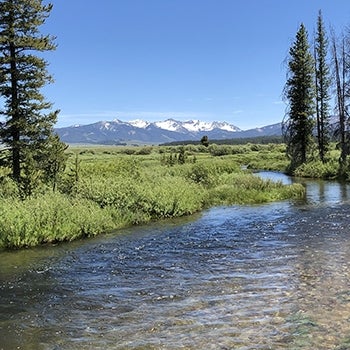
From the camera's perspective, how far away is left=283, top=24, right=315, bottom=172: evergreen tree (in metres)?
50.6

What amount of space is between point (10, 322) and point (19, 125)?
1607 centimetres

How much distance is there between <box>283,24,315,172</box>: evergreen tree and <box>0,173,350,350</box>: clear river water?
3446cm

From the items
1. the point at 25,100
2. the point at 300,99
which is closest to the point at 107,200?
the point at 25,100

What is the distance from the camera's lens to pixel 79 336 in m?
7.94

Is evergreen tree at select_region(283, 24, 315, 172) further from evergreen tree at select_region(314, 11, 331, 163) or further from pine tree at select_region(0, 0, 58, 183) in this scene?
pine tree at select_region(0, 0, 58, 183)

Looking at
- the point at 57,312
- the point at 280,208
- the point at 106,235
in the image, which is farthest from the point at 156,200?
the point at 57,312

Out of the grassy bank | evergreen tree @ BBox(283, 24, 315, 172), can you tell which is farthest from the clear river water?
evergreen tree @ BBox(283, 24, 315, 172)

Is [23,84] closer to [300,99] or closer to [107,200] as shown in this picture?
[107,200]

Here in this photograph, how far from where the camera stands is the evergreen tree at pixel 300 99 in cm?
5056

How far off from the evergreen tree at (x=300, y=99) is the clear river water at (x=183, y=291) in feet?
113

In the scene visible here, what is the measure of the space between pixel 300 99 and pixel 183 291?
4474 centimetres

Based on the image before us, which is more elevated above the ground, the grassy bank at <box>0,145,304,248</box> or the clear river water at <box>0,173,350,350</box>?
the grassy bank at <box>0,145,304,248</box>

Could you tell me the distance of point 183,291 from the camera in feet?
33.5

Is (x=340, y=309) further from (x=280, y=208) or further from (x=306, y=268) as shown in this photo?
(x=280, y=208)
